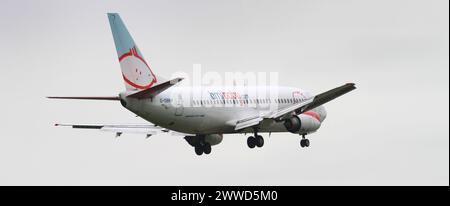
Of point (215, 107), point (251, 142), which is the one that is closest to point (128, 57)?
point (215, 107)

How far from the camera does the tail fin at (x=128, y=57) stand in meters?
95.8

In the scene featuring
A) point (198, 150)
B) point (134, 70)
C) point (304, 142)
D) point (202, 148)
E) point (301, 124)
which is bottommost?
point (198, 150)

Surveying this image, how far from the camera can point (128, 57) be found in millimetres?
96000

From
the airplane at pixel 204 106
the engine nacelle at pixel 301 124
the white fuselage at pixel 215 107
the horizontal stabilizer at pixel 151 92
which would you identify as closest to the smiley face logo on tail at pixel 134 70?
the airplane at pixel 204 106

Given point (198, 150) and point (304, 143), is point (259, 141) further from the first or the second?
point (198, 150)

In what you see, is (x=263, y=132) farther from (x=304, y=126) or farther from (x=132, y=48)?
(x=132, y=48)

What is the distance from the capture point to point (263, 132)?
4225 inches

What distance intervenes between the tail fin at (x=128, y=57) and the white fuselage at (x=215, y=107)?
51.2 inches

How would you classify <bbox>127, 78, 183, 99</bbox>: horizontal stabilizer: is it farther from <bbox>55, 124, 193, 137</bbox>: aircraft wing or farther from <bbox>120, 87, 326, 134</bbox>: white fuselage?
<bbox>55, 124, 193, 137</bbox>: aircraft wing

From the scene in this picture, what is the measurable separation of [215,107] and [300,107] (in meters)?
6.72

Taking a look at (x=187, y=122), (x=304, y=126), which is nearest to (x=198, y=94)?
(x=187, y=122)

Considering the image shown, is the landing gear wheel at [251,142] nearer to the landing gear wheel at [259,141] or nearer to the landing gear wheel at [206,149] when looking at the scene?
the landing gear wheel at [259,141]

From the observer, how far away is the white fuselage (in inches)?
3816

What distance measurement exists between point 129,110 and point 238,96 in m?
12.9
